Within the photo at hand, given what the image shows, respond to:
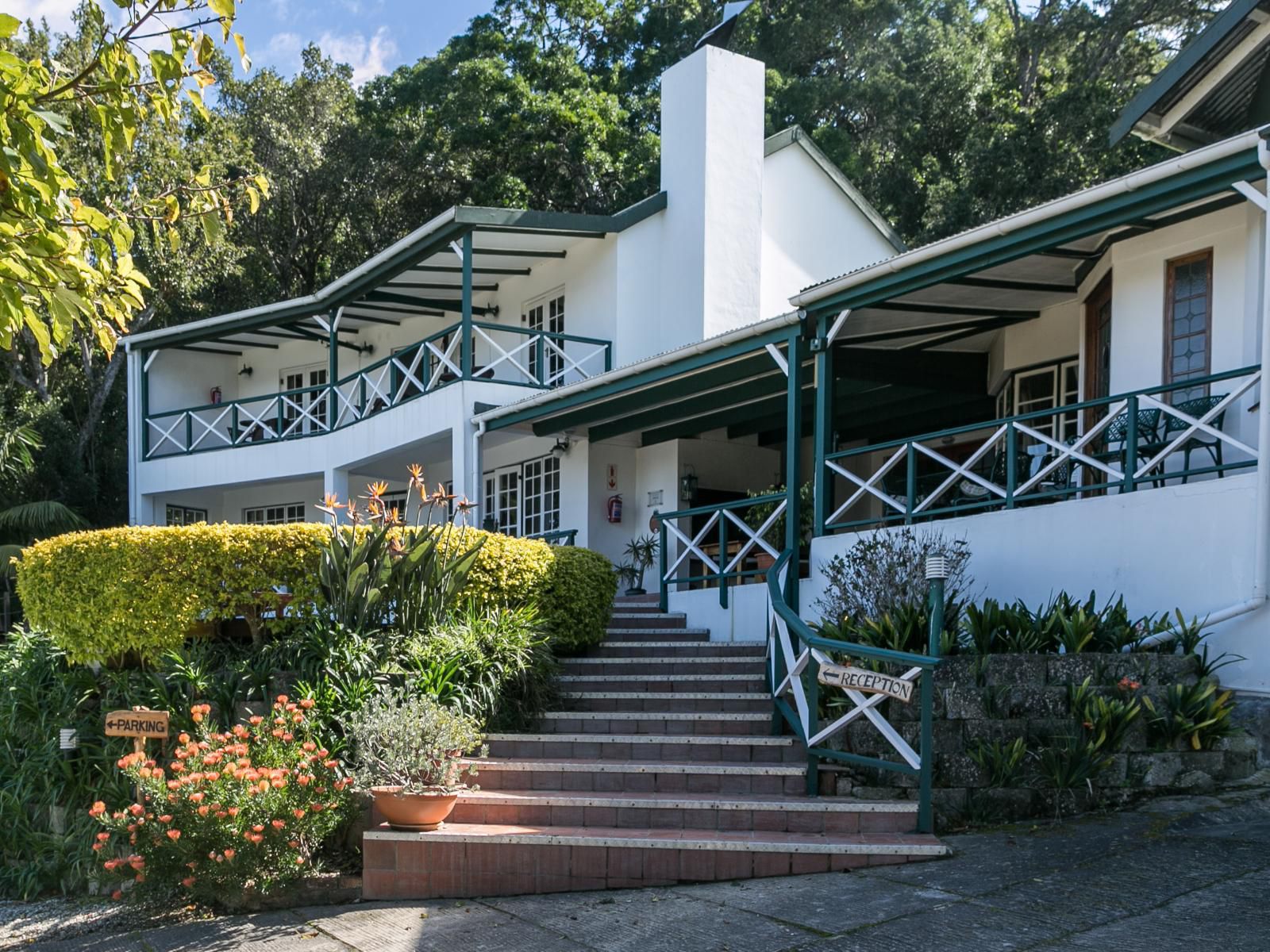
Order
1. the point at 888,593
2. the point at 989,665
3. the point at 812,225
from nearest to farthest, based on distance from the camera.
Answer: the point at 989,665, the point at 888,593, the point at 812,225

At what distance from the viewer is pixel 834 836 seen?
705 cm

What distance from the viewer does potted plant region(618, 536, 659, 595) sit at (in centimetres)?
1551

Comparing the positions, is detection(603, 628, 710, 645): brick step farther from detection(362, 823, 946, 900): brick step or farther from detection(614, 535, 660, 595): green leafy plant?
detection(362, 823, 946, 900): brick step

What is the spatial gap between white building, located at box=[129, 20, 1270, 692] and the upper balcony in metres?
0.07

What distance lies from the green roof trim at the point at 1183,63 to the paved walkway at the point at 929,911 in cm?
651

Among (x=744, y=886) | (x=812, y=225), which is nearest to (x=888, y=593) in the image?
(x=744, y=886)

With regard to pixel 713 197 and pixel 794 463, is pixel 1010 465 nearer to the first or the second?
pixel 794 463

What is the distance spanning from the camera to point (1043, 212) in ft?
29.9

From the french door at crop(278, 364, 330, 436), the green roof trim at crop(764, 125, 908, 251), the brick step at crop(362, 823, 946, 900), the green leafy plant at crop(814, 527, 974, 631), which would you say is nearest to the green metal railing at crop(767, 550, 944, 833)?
the brick step at crop(362, 823, 946, 900)

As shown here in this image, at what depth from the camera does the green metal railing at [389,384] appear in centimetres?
1700

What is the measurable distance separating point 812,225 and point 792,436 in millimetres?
8386

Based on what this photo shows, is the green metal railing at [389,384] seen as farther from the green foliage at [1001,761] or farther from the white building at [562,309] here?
the green foliage at [1001,761]

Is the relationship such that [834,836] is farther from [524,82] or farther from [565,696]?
[524,82]

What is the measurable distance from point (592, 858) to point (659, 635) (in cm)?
519
